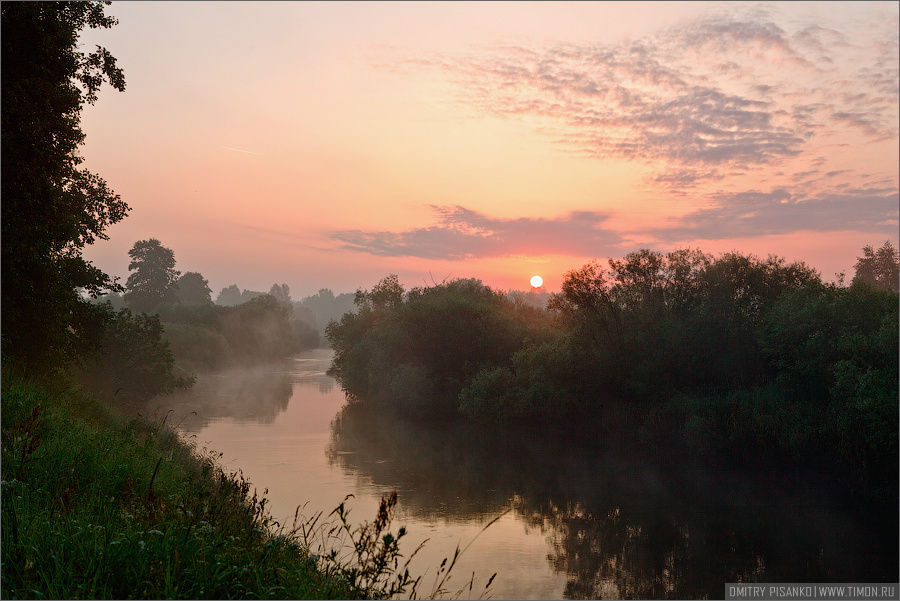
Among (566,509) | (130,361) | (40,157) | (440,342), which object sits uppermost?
(40,157)

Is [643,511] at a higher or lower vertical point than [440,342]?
lower

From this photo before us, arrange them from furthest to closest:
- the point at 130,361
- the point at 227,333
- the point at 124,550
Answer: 1. the point at 227,333
2. the point at 130,361
3. the point at 124,550

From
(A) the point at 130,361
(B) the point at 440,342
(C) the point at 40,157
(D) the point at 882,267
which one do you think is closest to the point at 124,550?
(C) the point at 40,157

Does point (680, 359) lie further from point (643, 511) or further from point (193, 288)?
point (193, 288)

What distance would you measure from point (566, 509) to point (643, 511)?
3.23 metres

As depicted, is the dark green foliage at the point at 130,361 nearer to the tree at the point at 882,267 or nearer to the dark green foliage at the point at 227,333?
the dark green foliage at the point at 227,333

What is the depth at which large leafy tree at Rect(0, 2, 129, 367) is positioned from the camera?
54.8 feet

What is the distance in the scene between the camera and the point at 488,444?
135ft

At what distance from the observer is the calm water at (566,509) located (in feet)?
66.6

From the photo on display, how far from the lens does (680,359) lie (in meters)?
41.6

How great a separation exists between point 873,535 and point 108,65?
31.6m

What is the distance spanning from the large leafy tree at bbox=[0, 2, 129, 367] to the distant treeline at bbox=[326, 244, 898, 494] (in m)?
31.5

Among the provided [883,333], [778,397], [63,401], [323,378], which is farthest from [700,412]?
[323,378]

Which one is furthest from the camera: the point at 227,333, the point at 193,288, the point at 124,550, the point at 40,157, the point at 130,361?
the point at 193,288
